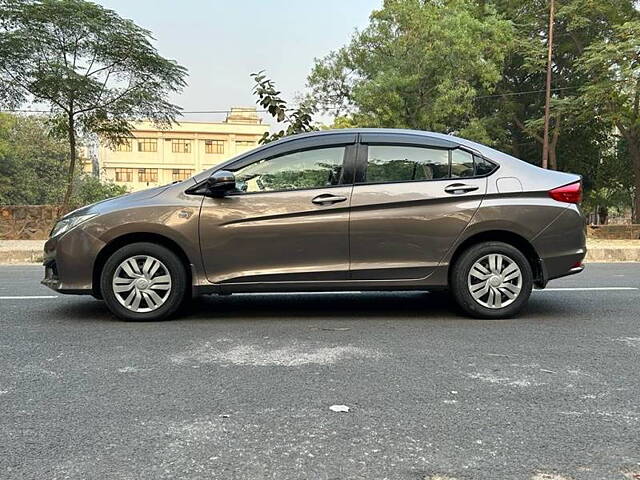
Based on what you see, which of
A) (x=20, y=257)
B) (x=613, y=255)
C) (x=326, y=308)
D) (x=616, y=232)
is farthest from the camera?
(x=616, y=232)

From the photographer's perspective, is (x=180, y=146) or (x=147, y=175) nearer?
(x=147, y=175)

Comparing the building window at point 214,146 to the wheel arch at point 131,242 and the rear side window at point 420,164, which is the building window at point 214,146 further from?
the rear side window at point 420,164

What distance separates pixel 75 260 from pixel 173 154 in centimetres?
6205

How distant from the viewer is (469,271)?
15.9 ft

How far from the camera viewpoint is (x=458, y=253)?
4930 millimetres

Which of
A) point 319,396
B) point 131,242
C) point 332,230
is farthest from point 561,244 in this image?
point 131,242

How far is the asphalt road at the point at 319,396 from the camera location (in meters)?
2.32

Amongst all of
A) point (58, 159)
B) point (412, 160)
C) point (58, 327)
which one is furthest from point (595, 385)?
point (58, 159)

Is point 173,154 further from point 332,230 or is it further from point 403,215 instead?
point 403,215

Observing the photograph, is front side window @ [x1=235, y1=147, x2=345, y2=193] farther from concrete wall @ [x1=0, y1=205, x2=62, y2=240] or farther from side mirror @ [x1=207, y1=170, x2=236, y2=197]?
concrete wall @ [x1=0, y1=205, x2=62, y2=240]

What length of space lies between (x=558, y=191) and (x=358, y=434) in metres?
3.29

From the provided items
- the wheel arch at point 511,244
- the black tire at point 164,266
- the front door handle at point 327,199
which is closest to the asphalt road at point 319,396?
the black tire at point 164,266

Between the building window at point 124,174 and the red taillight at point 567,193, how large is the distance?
63536mm

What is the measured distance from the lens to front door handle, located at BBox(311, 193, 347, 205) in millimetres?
4762
